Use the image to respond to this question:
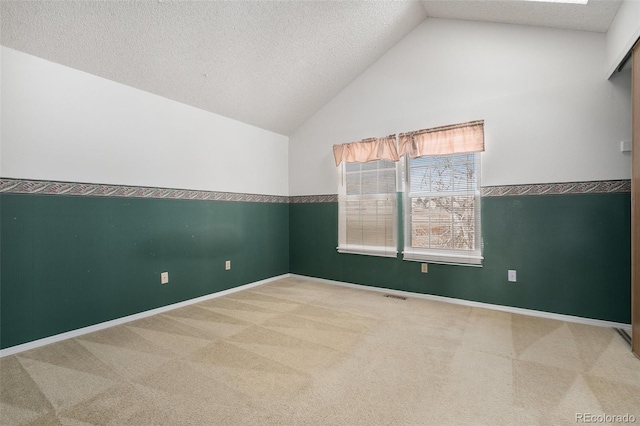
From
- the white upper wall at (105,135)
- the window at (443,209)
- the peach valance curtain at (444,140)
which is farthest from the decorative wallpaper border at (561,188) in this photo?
the white upper wall at (105,135)

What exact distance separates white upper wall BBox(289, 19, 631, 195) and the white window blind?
52 cm

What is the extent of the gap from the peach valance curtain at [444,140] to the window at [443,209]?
121 mm

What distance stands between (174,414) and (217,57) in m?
3.04

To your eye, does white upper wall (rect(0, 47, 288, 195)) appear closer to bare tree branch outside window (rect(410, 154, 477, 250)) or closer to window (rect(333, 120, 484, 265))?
window (rect(333, 120, 484, 265))

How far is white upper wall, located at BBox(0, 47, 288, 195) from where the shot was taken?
7.52 feet

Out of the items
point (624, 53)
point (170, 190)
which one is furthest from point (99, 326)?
point (624, 53)

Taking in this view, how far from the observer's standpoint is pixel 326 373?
1939 millimetres

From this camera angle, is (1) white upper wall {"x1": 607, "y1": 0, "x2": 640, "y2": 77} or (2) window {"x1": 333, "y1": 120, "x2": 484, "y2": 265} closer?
(1) white upper wall {"x1": 607, "y1": 0, "x2": 640, "y2": 77}

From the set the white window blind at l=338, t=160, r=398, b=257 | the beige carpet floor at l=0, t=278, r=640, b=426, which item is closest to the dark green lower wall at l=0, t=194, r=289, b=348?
the beige carpet floor at l=0, t=278, r=640, b=426

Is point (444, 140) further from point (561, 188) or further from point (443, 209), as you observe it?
point (561, 188)

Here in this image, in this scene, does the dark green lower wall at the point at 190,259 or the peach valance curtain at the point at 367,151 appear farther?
the peach valance curtain at the point at 367,151

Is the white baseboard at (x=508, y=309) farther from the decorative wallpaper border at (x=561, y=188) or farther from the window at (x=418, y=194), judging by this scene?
the decorative wallpaper border at (x=561, y=188)

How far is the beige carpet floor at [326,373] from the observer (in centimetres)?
155

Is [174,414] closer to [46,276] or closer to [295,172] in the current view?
[46,276]
